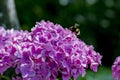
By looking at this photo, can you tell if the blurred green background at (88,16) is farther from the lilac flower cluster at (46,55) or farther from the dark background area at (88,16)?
the lilac flower cluster at (46,55)

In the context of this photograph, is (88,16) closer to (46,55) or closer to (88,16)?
(88,16)

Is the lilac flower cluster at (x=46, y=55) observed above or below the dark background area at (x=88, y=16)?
below

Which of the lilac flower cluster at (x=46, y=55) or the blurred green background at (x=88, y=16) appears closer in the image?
the lilac flower cluster at (x=46, y=55)

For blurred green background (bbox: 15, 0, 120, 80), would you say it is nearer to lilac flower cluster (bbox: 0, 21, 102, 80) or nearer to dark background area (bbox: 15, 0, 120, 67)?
dark background area (bbox: 15, 0, 120, 67)

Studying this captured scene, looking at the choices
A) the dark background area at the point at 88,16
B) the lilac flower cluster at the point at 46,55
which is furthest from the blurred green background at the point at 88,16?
the lilac flower cluster at the point at 46,55

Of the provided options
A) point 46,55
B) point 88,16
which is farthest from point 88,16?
point 46,55

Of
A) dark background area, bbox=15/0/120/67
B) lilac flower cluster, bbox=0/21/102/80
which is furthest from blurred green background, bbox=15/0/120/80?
lilac flower cluster, bbox=0/21/102/80

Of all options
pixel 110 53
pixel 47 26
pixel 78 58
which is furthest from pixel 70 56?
pixel 110 53
